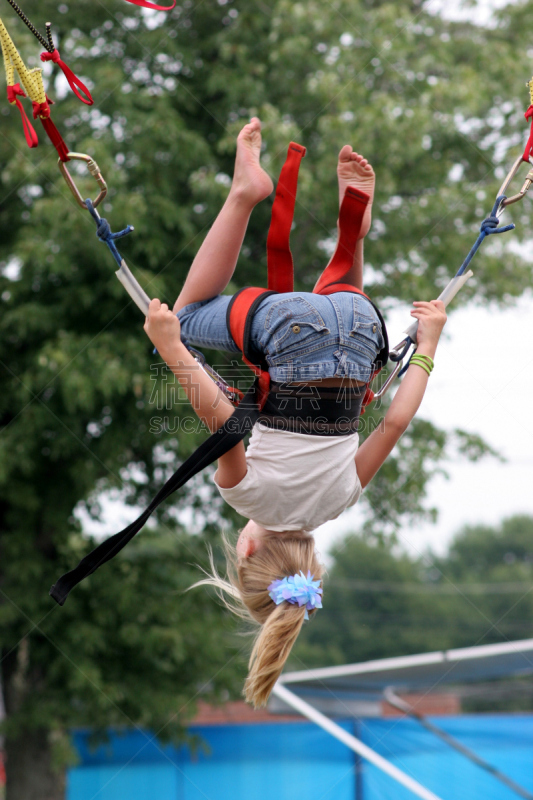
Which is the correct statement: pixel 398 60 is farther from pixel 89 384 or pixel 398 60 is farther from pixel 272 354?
pixel 272 354

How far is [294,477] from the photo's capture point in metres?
2.11

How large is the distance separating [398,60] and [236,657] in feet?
13.5

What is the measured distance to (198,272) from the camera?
7.51ft

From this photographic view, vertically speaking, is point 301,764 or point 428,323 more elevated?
point 428,323

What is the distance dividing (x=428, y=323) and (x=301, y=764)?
559 cm

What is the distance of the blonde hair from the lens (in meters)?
2.27

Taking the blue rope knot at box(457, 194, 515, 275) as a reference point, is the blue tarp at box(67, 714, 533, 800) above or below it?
below

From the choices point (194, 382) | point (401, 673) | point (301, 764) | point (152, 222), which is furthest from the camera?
point (401, 673)

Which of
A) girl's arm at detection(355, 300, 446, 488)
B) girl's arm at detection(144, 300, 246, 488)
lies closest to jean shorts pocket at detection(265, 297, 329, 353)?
girl's arm at detection(144, 300, 246, 488)

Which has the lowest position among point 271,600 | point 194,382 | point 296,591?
point 271,600

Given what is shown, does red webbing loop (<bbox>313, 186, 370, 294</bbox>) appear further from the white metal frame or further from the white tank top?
the white metal frame

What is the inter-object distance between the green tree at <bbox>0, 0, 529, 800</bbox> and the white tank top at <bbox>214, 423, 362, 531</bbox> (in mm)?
2355

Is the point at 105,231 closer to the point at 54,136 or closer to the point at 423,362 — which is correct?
the point at 54,136

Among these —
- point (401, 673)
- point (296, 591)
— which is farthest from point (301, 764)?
point (296, 591)
